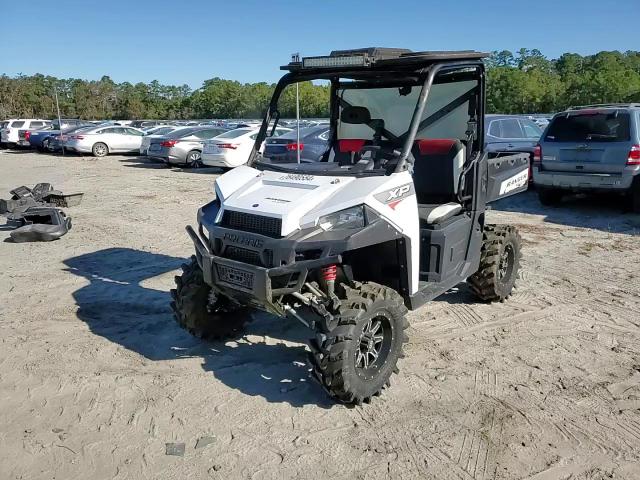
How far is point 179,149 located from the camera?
19.0m

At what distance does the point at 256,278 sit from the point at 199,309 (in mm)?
1151

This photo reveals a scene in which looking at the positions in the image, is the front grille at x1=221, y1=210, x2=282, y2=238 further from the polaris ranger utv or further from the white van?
the white van

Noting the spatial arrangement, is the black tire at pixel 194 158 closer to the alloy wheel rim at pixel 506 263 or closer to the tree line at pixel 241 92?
the alloy wheel rim at pixel 506 263

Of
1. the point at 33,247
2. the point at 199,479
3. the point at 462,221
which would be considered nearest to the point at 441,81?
the point at 462,221

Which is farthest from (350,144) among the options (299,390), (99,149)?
(99,149)

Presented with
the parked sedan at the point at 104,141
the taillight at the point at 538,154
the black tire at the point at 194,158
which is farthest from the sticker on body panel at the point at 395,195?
the parked sedan at the point at 104,141

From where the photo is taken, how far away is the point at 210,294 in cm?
460

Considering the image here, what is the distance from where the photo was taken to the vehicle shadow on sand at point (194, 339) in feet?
13.5

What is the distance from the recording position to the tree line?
121 ft

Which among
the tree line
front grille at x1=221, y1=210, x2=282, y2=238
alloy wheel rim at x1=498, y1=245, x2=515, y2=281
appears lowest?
alloy wheel rim at x1=498, y1=245, x2=515, y2=281

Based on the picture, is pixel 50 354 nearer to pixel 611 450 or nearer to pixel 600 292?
pixel 611 450

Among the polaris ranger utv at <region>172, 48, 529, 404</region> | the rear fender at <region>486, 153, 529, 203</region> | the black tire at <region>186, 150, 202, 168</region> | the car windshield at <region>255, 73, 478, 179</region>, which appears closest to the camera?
the polaris ranger utv at <region>172, 48, 529, 404</region>

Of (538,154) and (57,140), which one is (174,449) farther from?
(57,140)

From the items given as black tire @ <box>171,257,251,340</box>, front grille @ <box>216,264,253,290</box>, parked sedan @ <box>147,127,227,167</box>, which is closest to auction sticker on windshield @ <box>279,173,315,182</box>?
front grille @ <box>216,264,253,290</box>
